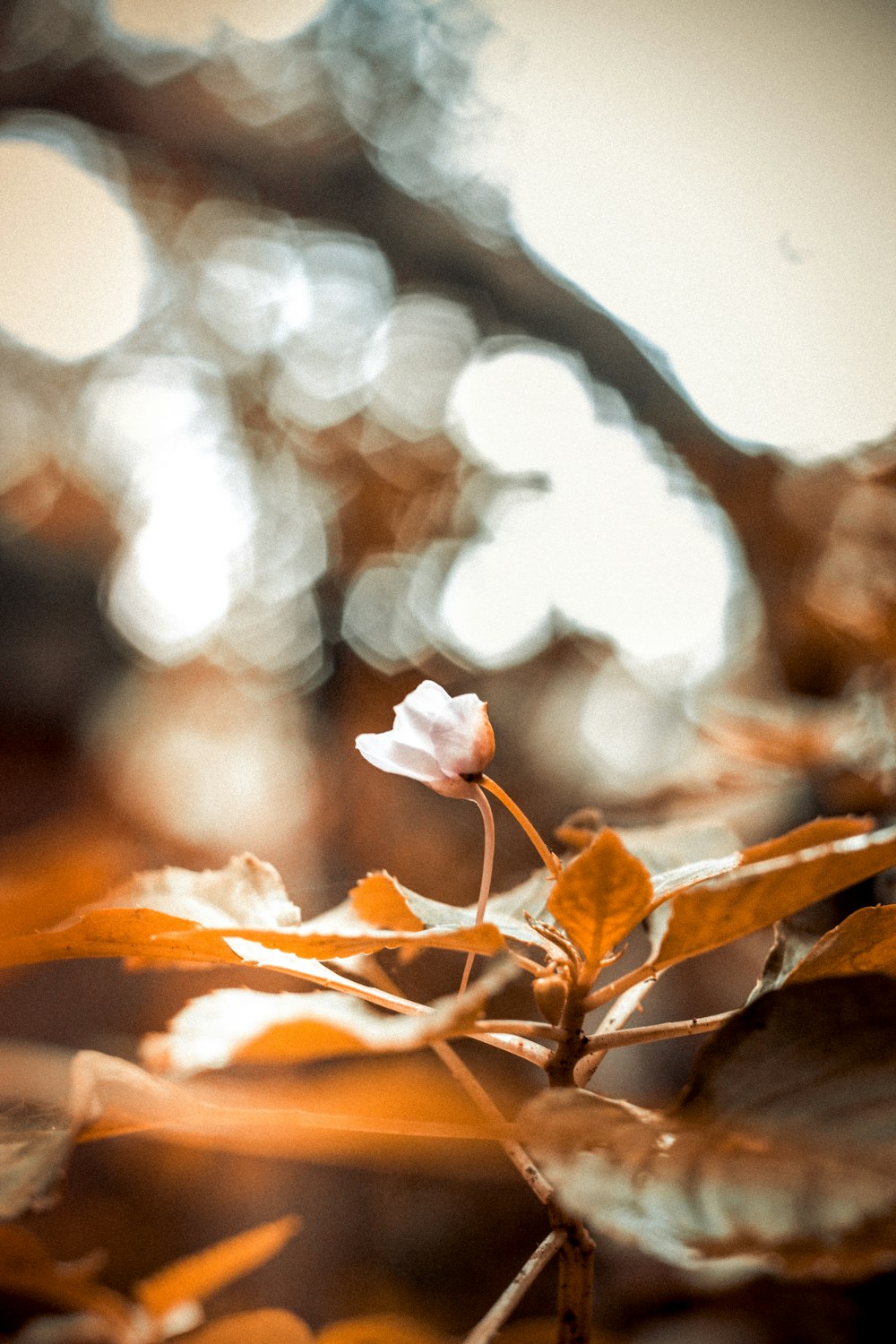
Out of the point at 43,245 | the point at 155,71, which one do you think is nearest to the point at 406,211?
the point at 155,71

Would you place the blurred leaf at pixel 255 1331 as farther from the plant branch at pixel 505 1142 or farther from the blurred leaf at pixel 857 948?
the blurred leaf at pixel 857 948

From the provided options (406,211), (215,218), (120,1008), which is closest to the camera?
(120,1008)

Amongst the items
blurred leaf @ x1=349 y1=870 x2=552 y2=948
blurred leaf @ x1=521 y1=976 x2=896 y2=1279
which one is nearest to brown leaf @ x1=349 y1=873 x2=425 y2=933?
blurred leaf @ x1=349 y1=870 x2=552 y2=948

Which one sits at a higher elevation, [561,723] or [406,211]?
[406,211]

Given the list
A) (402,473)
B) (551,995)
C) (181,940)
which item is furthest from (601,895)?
(402,473)

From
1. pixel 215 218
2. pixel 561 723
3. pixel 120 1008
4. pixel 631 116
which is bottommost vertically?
pixel 120 1008

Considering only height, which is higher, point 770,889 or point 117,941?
point 770,889

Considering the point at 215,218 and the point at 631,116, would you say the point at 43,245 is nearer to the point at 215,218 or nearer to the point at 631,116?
the point at 215,218

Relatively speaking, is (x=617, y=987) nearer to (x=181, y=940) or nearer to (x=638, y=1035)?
(x=638, y=1035)
